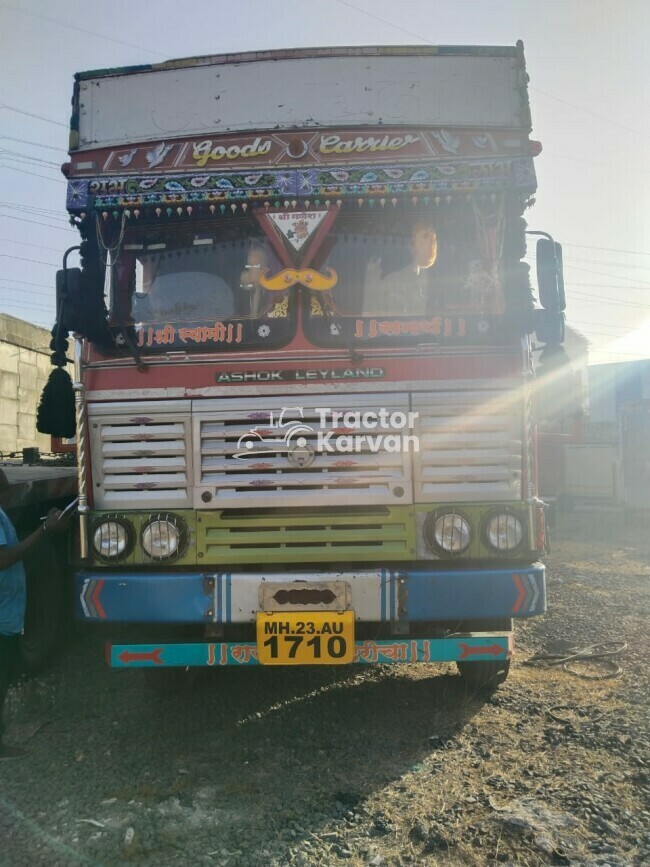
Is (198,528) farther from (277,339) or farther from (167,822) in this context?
(167,822)

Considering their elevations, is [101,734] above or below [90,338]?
below

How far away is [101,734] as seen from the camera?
4012 millimetres

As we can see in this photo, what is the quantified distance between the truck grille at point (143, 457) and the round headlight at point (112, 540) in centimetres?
11

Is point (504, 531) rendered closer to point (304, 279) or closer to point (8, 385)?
point (304, 279)

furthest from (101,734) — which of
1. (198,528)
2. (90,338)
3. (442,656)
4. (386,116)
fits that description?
(386,116)

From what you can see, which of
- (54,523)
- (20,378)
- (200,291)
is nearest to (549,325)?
(200,291)

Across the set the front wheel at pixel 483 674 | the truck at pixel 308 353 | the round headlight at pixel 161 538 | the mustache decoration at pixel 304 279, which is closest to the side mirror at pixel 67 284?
the truck at pixel 308 353

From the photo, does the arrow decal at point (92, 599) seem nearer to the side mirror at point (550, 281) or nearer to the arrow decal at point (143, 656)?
the arrow decal at point (143, 656)

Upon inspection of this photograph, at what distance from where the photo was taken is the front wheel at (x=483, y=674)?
170 inches

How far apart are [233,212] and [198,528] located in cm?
186

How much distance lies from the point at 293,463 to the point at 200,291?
1.27 meters

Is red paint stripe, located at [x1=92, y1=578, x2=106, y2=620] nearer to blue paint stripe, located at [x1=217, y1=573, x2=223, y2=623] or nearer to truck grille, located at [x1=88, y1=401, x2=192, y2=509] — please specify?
truck grille, located at [x1=88, y1=401, x2=192, y2=509]

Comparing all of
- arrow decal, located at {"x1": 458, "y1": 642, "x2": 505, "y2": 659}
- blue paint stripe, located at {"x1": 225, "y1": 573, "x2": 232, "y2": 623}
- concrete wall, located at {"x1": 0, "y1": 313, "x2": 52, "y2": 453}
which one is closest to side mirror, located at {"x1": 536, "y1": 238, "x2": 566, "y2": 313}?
arrow decal, located at {"x1": 458, "y1": 642, "x2": 505, "y2": 659}

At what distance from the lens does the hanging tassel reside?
423 cm
